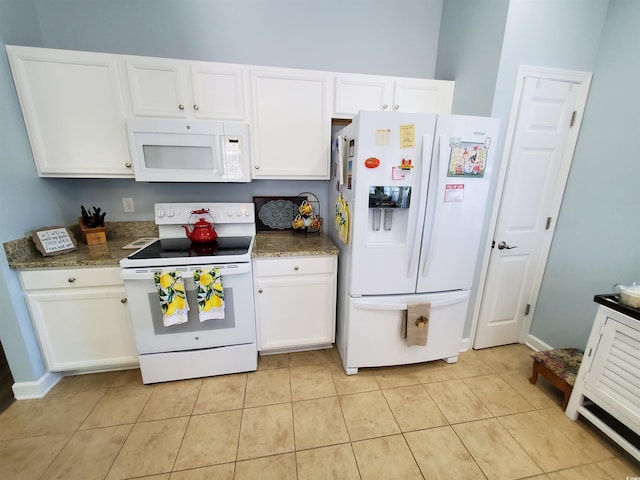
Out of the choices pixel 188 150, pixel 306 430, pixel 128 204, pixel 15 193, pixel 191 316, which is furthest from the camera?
pixel 128 204

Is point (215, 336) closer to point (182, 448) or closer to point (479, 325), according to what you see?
point (182, 448)

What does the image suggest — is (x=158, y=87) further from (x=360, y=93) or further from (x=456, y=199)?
(x=456, y=199)

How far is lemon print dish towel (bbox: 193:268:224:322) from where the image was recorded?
5.27ft

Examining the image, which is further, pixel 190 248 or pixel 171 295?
pixel 190 248

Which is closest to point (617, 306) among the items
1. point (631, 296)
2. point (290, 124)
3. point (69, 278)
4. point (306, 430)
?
point (631, 296)

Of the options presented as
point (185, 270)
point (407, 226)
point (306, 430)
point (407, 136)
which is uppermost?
point (407, 136)

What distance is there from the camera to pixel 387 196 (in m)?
1.58

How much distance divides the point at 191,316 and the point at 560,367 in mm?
2513

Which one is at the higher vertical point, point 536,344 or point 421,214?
point 421,214

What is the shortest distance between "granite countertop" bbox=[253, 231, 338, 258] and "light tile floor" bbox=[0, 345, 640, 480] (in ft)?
3.07

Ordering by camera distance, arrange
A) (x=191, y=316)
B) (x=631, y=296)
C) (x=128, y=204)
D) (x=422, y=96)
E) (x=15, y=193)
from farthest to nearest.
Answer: (x=128, y=204) → (x=422, y=96) → (x=191, y=316) → (x=15, y=193) → (x=631, y=296)

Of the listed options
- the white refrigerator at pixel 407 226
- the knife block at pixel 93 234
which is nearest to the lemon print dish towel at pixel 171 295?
the knife block at pixel 93 234

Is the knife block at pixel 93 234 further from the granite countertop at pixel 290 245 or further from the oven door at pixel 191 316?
the granite countertop at pixel 290 245

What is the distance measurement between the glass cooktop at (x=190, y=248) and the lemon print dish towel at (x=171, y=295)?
153mm
